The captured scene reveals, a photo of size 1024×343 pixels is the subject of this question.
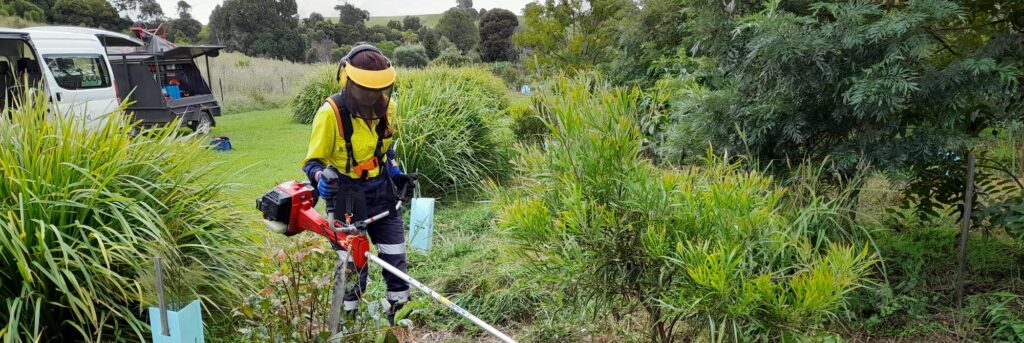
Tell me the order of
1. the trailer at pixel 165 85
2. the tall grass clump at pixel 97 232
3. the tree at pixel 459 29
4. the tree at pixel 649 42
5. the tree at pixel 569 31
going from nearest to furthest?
the tall grass clump at pixel 97 232, the tree at pixel 649 42, the trailer at pixel 165 85, the tree at pixel 569 31, the tree at pixel 459 29

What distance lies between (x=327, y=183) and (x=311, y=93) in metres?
11.4

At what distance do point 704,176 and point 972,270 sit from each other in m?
2.17

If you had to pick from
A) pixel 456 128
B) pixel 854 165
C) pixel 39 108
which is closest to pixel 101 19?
pixel 456 128

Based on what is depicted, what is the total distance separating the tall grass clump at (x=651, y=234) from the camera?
1855 millimetres

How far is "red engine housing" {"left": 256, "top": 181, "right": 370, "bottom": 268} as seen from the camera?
2.69 metres

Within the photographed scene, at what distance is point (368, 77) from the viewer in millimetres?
2684

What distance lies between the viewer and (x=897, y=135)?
124 inches

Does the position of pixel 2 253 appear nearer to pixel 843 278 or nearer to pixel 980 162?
pixel 843 278

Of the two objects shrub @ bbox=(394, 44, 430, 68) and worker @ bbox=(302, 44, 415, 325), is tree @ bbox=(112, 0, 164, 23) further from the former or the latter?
worker @ bbox=(302, 44, 415, 325)

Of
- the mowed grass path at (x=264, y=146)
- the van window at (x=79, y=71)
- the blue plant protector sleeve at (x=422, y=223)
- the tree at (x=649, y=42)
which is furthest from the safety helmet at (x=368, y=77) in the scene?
the van window at (x=79, y=71)

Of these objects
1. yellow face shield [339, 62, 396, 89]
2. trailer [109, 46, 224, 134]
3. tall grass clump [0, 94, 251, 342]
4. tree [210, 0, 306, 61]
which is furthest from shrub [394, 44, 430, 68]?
yellow face shield [339, 62, 396, 89]

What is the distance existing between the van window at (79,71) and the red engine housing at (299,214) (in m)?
7.44

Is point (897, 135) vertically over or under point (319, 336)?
over

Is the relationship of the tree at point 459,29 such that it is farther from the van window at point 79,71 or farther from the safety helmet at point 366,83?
the safety helmet at point 366,83
